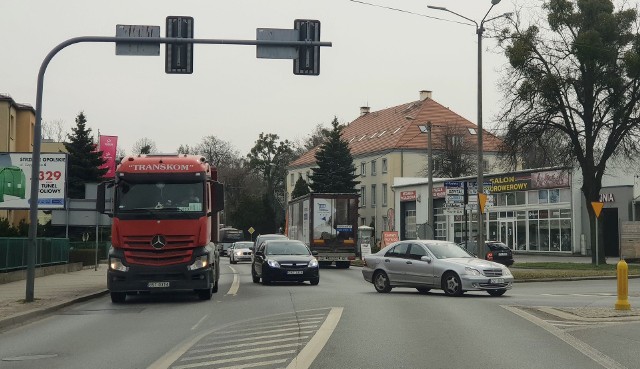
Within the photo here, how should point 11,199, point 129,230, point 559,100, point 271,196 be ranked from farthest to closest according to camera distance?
point 271,196
point 559,100
point 11,199
point 129,230

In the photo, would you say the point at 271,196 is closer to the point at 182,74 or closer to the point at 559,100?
the point at 559,100

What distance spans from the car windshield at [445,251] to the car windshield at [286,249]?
603 cm

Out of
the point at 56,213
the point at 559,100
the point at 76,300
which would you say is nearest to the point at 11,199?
the point at 56,213

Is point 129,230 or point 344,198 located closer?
point 129,230

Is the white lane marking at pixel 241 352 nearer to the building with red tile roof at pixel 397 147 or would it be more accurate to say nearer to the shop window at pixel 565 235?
the shop window at pixel 565 235

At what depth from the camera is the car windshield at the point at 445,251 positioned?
22547mm

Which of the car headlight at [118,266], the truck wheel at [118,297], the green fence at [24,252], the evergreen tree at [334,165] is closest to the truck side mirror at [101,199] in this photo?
the car headlight at [118,266]

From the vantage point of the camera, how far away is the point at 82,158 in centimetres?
6356

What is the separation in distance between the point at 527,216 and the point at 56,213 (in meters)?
34.8

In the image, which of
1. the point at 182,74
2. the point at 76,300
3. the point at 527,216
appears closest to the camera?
the point at 182,74

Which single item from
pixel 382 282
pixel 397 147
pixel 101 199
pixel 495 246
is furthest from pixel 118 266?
pixel 397 147

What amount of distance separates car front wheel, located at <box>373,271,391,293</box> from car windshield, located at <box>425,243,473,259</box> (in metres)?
1.51

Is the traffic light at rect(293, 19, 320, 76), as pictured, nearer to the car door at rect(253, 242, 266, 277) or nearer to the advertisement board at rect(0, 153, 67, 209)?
the car door at rect(253, 242, 266, 277)

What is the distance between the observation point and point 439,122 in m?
87.4
